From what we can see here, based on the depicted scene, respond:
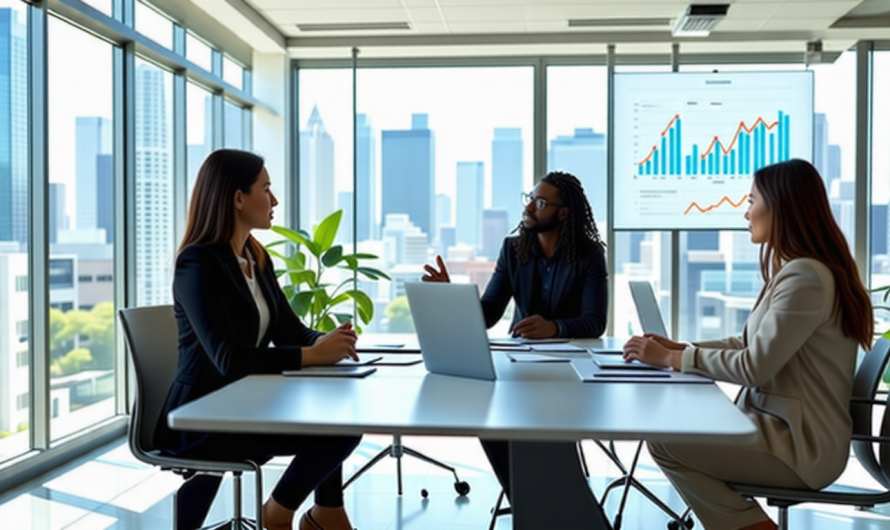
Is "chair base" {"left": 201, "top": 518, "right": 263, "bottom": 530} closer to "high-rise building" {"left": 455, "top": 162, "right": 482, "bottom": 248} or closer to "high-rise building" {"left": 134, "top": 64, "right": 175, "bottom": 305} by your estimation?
"high-rise building" {"left": 134, "top": 64, "right": 175, "bottom": 305}

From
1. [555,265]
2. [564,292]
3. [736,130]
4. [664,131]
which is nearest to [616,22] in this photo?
[664,131]

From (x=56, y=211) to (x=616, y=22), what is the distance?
4017 millimetres

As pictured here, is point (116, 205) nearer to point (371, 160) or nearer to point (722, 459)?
point (371, 160)

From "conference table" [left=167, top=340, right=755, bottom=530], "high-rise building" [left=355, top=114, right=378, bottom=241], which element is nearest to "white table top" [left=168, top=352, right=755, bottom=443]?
"conference table" [left=167, top=340, right=755, bottom=530]

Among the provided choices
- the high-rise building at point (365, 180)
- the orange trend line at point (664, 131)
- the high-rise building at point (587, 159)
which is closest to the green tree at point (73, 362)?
the high-rise building at point (365, 180)

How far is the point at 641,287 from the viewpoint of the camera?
10.2 feet

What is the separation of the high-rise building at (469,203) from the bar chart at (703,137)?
1.18 m

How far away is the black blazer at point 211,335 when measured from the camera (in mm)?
2240

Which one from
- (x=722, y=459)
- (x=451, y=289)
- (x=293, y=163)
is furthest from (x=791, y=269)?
(x=293, y=163)

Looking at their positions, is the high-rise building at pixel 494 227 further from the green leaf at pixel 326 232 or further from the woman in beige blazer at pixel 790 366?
the woman in beige blazer at pixel 790 366

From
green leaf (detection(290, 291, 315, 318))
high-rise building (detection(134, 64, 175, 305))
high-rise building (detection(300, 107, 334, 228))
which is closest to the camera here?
high-rise building (detection(134, 64, 175, 305))

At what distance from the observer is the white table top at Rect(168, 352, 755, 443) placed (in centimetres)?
151

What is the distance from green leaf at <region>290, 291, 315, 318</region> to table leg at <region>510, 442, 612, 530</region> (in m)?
3.78

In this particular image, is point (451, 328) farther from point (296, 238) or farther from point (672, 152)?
point (672, 152)
